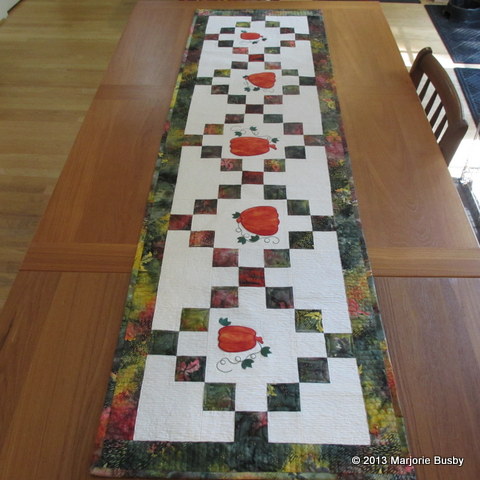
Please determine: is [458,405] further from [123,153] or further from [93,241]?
[123,153]

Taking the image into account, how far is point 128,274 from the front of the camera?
40.2 inches

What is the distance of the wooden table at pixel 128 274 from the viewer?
2.63 feet

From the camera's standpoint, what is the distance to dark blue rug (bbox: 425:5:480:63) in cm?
302

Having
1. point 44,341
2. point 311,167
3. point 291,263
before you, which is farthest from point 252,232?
point 44,341

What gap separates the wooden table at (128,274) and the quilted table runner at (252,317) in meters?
0.04

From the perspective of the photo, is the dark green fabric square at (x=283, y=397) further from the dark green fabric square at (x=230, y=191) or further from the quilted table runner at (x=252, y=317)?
the dark green fabric square at (x=230, y=191)

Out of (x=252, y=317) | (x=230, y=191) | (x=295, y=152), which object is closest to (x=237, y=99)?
(x=295, y=152)

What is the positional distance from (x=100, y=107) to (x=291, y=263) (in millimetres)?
862

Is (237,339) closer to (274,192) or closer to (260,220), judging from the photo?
(260,220)

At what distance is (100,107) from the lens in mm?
1447

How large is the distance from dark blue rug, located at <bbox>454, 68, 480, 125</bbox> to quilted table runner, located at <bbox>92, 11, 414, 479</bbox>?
5.20ft

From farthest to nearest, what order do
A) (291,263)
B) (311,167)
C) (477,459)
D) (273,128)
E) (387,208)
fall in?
(273,128), (311,167), (387,208), (291,263), (477,459)

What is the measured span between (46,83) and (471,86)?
2.70 metres

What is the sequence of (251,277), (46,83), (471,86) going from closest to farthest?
1. (251,277)
2. (471,86)
3. (46,83)
